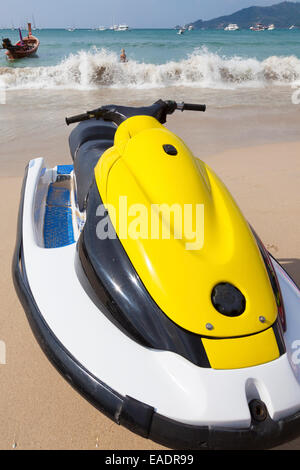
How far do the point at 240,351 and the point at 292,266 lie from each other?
1689 mm

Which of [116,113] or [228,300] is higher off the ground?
[116,113]

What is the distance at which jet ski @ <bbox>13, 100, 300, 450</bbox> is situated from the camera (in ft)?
3.33

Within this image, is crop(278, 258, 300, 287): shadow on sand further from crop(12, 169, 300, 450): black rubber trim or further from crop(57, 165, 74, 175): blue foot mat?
crop(57, 165, 74, 175): blue foot mat

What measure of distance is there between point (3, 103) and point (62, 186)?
6149 millimetres

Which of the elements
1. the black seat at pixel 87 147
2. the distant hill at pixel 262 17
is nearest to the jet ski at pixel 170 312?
the black seat at pixel 87 147

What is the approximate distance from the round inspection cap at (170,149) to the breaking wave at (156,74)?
439 inches

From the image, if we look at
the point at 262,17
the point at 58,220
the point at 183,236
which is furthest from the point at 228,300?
the point at 262,17

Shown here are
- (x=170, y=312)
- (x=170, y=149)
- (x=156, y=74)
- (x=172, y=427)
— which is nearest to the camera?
(x=172, y=427)

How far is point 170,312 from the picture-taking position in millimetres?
1118

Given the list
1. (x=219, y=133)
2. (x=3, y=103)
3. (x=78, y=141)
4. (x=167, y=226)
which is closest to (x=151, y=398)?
(x=167, y=226)

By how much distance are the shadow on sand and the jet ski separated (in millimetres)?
987

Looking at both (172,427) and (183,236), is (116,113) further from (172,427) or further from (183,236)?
(172,427)

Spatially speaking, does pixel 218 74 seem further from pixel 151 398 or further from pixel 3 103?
pixel 151 398

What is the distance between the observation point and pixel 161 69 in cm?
1316
